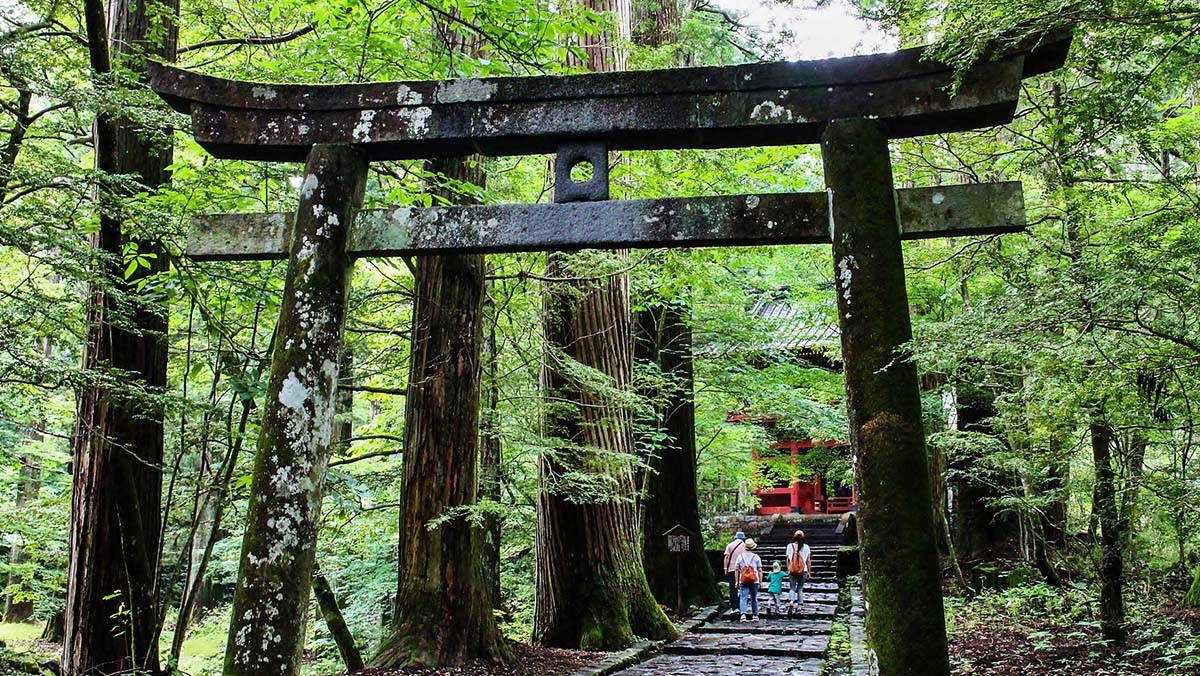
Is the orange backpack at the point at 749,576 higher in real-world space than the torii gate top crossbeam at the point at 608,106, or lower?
lower

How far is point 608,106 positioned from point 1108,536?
5933mm

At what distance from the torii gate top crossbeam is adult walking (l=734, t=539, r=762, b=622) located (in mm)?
9605

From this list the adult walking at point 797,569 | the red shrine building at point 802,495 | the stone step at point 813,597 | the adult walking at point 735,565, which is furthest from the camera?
the red shrine building at point 802,495

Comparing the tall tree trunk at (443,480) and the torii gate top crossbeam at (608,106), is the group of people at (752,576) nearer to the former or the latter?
the tall tree trunk at (443,480)

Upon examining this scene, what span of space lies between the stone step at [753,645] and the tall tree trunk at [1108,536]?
319cm

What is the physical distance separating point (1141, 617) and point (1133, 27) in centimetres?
712

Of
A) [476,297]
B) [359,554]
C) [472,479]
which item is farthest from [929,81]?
[359,554]

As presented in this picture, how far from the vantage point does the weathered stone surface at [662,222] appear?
14.1 ft

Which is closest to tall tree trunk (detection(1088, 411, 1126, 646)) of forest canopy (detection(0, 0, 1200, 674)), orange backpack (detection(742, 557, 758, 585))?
forest canopy (detection(0, 0, 1200, 674))

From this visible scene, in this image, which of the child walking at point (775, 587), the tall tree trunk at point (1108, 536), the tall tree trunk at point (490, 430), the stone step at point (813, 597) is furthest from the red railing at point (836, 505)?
the tall tree trunk at point (490, 430)

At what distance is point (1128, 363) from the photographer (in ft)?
15.0

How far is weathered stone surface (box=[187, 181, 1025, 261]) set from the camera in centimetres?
430

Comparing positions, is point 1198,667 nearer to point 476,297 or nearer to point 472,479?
point 472,479

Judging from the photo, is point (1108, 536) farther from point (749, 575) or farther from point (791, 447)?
point (791, 447)
